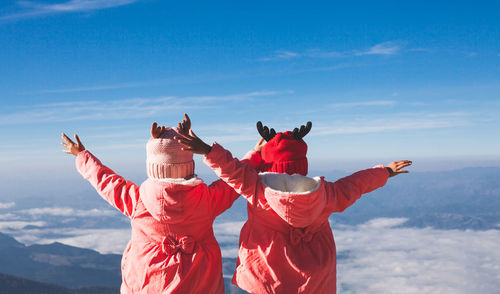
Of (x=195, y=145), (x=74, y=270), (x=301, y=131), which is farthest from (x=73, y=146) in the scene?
(x=74, y=270)

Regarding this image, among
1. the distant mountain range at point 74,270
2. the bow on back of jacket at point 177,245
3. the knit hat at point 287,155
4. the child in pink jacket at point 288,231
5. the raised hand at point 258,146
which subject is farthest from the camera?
the distant mountain range at point 74,270

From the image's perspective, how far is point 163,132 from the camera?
16.8ft

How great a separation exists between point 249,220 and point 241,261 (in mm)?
527

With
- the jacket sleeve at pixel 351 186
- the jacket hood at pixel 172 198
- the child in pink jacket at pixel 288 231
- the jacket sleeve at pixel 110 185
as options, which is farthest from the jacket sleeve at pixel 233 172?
the jacket sleeve at pixel 110 185

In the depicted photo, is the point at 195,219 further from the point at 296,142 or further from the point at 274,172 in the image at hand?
the point at 296,142

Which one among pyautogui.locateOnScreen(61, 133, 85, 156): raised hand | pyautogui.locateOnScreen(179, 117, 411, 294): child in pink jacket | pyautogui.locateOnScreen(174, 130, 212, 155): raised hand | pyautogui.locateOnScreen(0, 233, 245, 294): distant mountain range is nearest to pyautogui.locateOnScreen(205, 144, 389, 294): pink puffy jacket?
pyautogui.locateOnScreen(179, 117, 411, 294): child in pink jacket

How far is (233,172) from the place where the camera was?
14.5 ft

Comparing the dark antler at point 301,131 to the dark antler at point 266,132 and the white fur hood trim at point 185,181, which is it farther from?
the white fur hood trim at point 185,181

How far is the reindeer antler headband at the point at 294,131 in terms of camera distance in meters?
5.05

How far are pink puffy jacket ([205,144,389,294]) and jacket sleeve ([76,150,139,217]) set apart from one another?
1.57 m

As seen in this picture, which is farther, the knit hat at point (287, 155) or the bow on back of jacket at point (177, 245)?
the bow on back of jacket at point (177, 245)

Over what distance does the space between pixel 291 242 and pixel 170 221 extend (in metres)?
1.52

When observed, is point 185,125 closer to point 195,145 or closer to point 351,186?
point 195,145

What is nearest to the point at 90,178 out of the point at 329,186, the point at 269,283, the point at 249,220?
the point at 249,220
